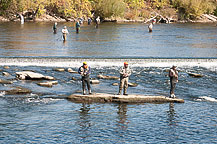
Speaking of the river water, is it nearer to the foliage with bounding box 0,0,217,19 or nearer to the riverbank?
the foliage with bounding box 0,0,217,19

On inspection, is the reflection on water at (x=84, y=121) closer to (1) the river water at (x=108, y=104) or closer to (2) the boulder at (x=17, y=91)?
(1) the river water at (x=108, y=104)

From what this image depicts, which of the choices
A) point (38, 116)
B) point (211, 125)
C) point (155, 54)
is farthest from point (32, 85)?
point (155, 54)

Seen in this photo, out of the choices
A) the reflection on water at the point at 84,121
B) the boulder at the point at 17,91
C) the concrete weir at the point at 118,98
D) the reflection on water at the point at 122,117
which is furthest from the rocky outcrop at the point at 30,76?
the reflection on water at the point at 122,117

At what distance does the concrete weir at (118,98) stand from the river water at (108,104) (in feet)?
1.29

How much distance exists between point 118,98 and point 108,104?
654mm

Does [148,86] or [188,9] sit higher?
[188,9]

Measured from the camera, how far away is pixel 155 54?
40.4 meters

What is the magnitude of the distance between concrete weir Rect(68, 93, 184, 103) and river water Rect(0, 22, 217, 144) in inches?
15.5

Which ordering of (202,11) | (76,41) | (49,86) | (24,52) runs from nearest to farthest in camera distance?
(49,86) → (24,52) → (76,41) → (202,11)

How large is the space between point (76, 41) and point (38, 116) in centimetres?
3013

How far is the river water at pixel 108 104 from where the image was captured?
739 inches

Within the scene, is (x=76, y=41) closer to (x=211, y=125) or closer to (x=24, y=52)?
(x=24, y=52)

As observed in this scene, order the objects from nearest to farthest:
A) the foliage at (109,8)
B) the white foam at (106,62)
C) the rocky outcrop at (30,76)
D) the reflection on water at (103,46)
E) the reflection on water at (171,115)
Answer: the reflection on water at (171,115)
the rocky outcrop at (30,76)
the white foam at (106,62)
the reflection on water at (103,46)
the foliage at (109,8)

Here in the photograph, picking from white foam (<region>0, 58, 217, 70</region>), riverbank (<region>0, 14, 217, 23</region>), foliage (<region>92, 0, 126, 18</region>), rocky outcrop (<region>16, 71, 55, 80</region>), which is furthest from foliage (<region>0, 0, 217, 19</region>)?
rocky outcrop (<region>16, 71, 55, 80</region>)
